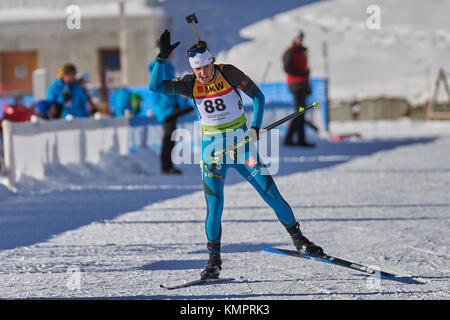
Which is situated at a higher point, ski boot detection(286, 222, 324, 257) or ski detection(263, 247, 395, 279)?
ski boot detection(286, 222, 324, 257)

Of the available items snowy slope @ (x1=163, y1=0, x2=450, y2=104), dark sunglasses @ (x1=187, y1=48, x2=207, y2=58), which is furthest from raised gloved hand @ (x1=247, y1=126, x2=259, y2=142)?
snowy slope @ (x1=163, y1=0, x2=450, y2=104)

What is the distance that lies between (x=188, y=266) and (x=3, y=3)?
2227 centimetres

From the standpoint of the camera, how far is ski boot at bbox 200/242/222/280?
5500 mm

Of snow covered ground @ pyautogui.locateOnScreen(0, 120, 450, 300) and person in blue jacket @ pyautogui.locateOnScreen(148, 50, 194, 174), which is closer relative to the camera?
snow covered ground @ pyautogui.locateOnScreen(0, 120, 450, 300)

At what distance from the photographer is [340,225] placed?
25.7 feet

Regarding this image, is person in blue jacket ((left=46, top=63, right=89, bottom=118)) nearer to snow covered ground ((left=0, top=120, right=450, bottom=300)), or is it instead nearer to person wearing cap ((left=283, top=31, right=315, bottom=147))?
snow covered ground ((left=0, top=120, right=450, bottom=300))

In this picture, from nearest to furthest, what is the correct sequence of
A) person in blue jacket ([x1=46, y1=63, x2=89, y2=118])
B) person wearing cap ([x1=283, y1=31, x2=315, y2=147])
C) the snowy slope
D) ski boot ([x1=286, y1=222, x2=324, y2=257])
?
ski boot ([x1=286, y1=222, x2=324, y2=257]) < person in blue jacket ([x1=46, y1=63, x2=89, y2=118]) < person wearing cap ([x1=283, y1=31, x2=315, y2=147]) < the snowy slope

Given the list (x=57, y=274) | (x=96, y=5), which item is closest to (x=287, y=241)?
(x=57, y=274)

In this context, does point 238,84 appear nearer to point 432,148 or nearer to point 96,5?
point 432,148

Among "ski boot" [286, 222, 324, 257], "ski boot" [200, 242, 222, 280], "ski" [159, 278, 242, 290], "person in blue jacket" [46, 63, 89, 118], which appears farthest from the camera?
"person in blue jacket" [46, 63, 89, 118]

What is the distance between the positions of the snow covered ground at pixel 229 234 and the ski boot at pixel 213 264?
0.56 feet

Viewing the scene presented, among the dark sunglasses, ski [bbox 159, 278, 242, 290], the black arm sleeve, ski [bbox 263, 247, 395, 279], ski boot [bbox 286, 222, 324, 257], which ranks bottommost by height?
ski [bbox 159, 278, 242, 290]

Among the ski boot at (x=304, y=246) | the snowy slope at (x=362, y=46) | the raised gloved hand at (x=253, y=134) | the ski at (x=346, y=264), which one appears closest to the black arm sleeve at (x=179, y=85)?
the raised gloved hand at (x=253, y=134)

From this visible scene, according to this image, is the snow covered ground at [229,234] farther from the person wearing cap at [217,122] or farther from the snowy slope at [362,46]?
the snowy slope at [362,46]
